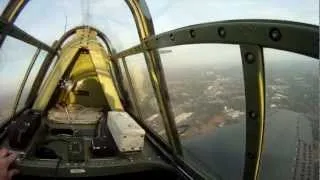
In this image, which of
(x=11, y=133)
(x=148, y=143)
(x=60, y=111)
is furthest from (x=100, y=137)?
(x=60, y=111)

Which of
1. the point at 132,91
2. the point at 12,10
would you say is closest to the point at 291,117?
the point at 12,10

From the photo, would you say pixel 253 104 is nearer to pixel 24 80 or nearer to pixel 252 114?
pixel 252 114

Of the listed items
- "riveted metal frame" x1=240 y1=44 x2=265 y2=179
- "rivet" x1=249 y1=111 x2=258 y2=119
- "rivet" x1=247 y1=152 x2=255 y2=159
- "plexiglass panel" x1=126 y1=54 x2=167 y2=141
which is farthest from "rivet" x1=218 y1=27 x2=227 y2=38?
"plexiglass panel" x1=126 y1=54 x2=167 y2=141

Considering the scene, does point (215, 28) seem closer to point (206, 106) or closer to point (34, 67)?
point (206, 106)

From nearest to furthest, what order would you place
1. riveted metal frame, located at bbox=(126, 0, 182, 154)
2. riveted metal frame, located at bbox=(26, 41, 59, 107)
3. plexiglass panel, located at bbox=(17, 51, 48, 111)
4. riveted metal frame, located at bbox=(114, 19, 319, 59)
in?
riveted metal frame, located at bbox=(114, 19, 319, 59) < riveted metal frame, located at bbox=(126, 0, 182, 154) < plexiglass panel, located at bbox=(17, 51, 48, 111) < riveted metal frame, located at bbox=(26, 41, 59, 107)

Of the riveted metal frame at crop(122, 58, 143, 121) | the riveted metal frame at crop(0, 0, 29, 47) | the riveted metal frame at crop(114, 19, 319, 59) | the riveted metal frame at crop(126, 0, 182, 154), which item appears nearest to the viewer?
the riveted metal frame at crop(114, 19, 319, 59)

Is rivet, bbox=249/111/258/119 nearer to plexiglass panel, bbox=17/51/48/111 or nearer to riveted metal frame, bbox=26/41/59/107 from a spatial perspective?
plexiglass panel, bbox=17/51/48/111

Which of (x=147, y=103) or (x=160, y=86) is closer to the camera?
(x=160, y=86)
